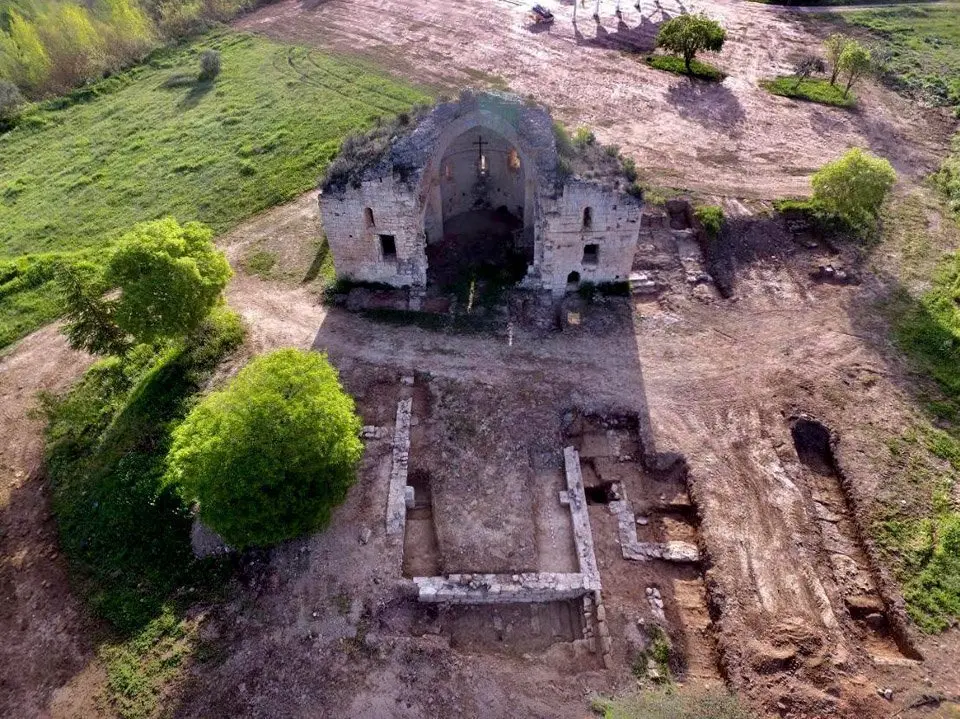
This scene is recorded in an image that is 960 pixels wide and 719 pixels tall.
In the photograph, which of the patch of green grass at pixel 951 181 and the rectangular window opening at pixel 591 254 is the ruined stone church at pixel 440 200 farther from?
the patch of green grass at pixel 951 181

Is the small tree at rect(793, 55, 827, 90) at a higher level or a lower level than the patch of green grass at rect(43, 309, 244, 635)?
higher

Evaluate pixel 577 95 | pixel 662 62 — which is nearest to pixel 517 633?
pixel 577 95

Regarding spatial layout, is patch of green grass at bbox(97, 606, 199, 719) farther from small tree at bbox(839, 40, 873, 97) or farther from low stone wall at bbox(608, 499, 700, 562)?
small tree at bbox(839, 40, 873, 97)

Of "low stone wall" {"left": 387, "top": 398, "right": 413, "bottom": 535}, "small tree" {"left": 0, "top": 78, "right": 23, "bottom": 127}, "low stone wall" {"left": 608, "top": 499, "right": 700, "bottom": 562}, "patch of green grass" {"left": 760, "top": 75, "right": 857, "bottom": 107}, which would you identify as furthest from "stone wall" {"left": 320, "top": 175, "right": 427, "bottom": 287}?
"small tree" {"left": 0, "top": 78, "right": 23, "bottom": 127}

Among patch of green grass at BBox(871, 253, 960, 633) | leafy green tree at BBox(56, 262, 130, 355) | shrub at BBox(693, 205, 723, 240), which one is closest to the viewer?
patch of green grass at BBox(871, 253, 960, 633)

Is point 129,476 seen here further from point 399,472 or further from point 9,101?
point 9,101

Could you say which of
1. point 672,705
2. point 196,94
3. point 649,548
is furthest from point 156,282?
point 196,94

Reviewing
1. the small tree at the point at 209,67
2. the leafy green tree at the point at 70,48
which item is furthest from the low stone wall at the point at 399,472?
the leafy green tree at the point at 70,48
